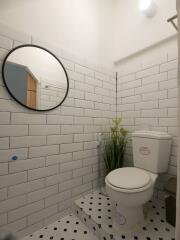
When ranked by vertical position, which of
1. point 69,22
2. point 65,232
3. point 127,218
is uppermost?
point 69,22

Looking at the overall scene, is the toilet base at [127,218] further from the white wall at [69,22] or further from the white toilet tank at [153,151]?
the white wall at [69,22]

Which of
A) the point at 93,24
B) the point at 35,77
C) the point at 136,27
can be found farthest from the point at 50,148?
the point at 136,27

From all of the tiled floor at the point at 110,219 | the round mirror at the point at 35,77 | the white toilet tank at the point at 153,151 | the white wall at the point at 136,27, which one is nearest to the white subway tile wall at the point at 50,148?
the round mirror at the point at 35,77

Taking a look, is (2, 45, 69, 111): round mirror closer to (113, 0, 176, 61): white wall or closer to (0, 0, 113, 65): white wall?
(0, 0, 113, 65): white wall

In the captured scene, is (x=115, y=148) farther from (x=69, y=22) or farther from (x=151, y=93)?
(x=69, y=22)

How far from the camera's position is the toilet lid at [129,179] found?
1.06 meters

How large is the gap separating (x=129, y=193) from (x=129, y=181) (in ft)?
0.35

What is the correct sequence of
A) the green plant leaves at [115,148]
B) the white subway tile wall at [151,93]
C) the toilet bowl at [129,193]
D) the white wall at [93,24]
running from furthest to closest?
the green plant leaves at [115,148], the white subway tile wall at [151,93], the white wall at [93,24], the toilet bowl at [129,193]

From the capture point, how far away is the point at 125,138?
72.4 inches

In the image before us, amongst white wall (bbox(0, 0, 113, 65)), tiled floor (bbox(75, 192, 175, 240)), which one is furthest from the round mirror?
tiled floor (bbox(75, 192, 175, 240))

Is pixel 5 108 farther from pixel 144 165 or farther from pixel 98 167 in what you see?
pixel 144 165

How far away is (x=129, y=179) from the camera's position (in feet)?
3.76

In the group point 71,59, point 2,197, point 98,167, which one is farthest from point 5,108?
point 98,167

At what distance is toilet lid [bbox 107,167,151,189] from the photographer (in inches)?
41.6
